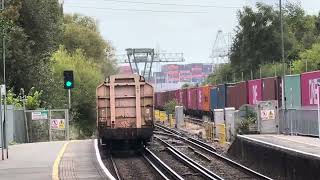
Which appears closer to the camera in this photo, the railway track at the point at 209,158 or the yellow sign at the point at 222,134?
the railway track at the point at 209,158

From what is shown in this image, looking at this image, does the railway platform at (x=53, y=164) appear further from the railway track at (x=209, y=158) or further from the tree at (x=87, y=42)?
the tree at (x=87, y=42)

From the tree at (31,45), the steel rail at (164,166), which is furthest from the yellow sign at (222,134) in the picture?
the tree at (31,45)

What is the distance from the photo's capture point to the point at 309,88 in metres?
23.8

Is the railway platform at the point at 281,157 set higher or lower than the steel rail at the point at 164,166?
higher

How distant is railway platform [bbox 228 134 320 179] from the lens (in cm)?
1437

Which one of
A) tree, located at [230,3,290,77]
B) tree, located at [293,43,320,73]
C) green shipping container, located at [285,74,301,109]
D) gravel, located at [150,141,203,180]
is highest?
tree, located at [230,3,290,77]

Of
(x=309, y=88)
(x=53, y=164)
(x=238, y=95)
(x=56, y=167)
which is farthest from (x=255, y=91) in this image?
(x=56, y=167)

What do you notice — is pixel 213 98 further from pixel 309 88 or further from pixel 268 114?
pixel 309 88

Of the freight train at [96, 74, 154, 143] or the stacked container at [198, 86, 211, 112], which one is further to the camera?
the stacked container at [198, 86, 211, 112]

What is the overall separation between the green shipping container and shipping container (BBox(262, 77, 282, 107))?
6.10ft

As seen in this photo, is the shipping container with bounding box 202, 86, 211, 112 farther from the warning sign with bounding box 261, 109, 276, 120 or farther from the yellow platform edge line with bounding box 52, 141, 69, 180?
the yellow platform edge line with bounding box 52, 141, 69, 180

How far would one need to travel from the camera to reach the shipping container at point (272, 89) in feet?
95.0

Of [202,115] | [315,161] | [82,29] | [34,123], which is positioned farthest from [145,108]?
[82,29]

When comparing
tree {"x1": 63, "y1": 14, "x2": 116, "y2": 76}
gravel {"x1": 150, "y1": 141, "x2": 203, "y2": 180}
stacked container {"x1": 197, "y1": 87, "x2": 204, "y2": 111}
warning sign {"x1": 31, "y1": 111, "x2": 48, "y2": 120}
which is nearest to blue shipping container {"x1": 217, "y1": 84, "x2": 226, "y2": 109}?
stacked container {"x1": 197, "y1": 87, "x2": 204, "y2": 111}
